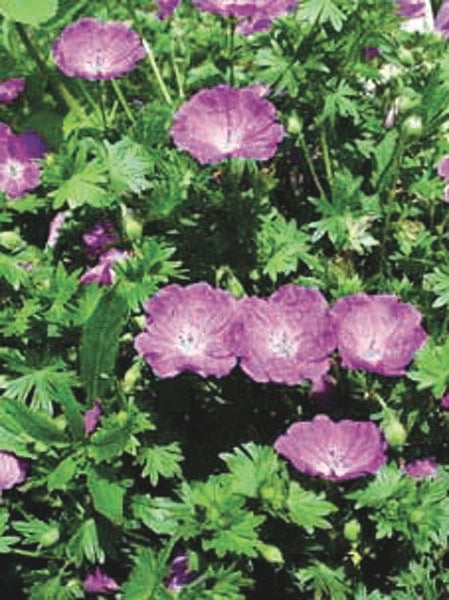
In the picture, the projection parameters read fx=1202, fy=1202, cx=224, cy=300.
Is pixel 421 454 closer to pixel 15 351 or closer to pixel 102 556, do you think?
pixel 102 556

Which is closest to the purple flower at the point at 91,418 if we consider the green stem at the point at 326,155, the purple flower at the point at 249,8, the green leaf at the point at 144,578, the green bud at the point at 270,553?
the green leaf at the point at 144,578

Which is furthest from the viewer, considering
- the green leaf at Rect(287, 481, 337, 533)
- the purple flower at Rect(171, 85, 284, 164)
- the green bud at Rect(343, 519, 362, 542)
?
the purple flower at Rect(171, 85, 284, 164)

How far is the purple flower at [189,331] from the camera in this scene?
2.10m

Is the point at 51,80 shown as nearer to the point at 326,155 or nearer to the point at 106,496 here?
the point at 326,155

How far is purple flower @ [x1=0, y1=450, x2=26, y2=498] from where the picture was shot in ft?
7.17

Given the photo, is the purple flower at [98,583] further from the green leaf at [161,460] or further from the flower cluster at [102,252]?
the flower cluster at [102,252]

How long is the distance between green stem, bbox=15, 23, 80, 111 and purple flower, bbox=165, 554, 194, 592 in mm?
1154

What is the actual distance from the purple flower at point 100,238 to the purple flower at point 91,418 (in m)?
0.45

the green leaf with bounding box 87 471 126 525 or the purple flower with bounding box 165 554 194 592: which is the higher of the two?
the green leaf with bounding box 87 471 126 525

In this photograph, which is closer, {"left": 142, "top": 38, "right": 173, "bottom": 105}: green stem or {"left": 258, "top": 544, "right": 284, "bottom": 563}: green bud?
{"left": 258, "top": 544, "right": 284, "bottom": 563}: green bud

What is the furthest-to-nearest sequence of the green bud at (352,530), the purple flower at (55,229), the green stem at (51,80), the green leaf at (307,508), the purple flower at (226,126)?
the green stem at (51,80), the purple flower at (55,229), the purple flower at (226,126), the green bud at (352,530), the green leaf at (307,508)

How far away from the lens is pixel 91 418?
2.13 m

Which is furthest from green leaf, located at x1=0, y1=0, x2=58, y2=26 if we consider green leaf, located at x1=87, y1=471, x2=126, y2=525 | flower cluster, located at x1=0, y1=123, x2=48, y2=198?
green leaf, located at x1=87, y1=471, x2=126, y2=525

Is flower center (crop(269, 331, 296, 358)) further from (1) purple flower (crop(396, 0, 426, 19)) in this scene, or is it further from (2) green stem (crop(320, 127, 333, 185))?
(1) purple flower (crop(396, 0, 426, 19))
